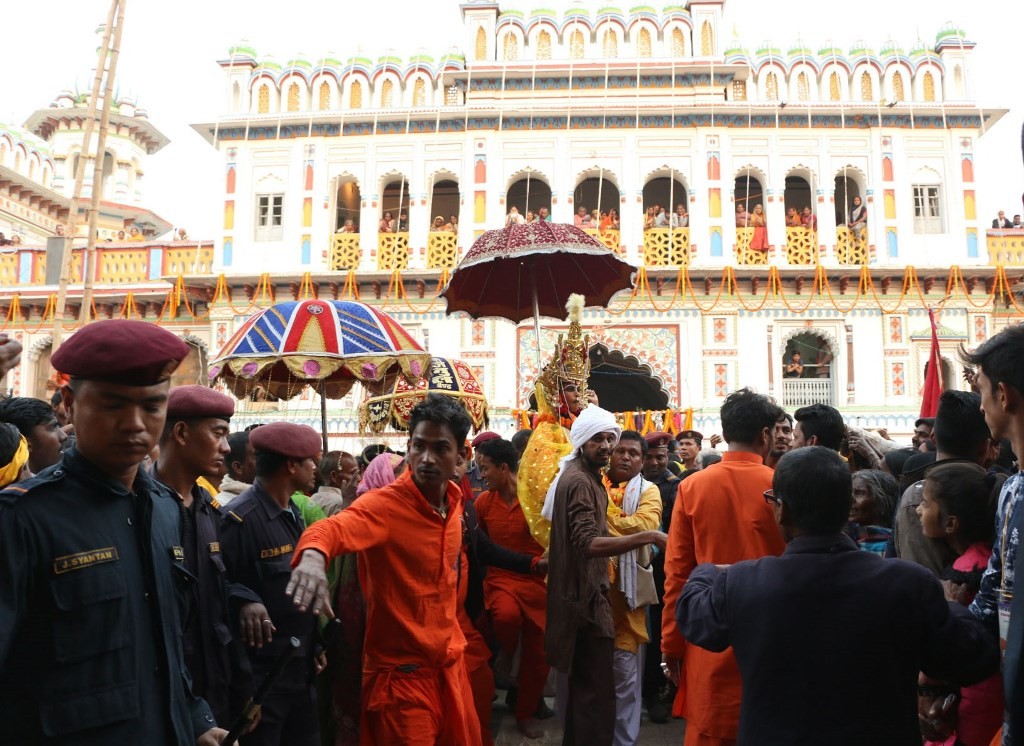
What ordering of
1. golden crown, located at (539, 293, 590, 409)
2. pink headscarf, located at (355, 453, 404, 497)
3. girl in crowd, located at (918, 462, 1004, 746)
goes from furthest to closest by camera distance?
golden crown, located at (539, 293, 590, 409) → pink headscarf, located at (355, 453, 404, 497) → girl in crowd, located at (918, 462, 1004, 746)

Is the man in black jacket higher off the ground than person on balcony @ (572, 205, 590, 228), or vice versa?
person on balcony @ (572, 205, 590, 228)

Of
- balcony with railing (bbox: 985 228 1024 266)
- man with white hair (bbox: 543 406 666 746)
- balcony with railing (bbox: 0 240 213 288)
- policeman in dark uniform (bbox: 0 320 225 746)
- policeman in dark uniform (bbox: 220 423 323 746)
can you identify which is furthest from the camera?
balcony with railing (bbox: 0 240 213 288)

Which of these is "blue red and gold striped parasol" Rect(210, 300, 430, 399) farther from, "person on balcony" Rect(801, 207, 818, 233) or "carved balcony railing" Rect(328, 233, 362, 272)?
"person on balcony" Rect(801, 207, 818, 233)

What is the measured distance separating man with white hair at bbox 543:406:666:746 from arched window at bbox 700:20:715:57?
615 inches

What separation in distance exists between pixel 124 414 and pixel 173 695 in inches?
23.6

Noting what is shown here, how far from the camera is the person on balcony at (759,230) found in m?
16.8

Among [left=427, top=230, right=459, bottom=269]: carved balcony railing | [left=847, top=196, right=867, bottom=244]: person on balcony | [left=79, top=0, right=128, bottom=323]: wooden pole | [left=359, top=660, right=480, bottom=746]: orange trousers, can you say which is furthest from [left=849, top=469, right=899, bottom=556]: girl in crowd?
[left=847, top=196, right=867, bottom=244]: person on balcony

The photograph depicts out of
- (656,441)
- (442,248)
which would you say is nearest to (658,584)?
(656,441)

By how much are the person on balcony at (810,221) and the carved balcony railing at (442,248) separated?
22.3 ft

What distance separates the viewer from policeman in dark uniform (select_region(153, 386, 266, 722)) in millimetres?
2615

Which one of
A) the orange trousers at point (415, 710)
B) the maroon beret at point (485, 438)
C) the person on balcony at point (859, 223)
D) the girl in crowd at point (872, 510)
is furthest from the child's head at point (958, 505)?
the person on balcony at point (859, 223)

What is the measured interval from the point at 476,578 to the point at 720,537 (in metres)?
1.21

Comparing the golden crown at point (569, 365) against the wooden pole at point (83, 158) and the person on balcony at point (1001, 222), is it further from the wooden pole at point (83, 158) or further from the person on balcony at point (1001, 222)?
the person on balcony at point (1001, 222)

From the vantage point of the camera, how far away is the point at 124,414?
1877 millimetres
